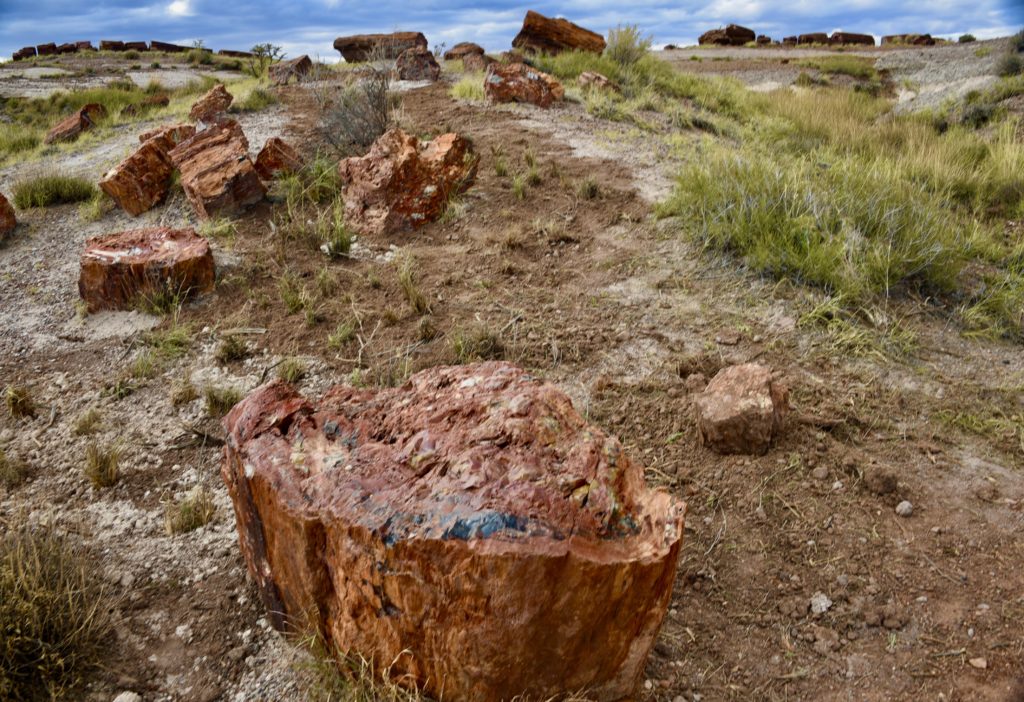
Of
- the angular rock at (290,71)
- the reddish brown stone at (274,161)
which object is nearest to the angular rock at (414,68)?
the angular rock at (290,71)

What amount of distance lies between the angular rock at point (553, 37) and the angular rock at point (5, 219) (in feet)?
33.8

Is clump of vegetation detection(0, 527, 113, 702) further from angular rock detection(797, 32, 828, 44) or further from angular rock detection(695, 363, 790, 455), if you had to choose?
angular rock detection(797, 32, 828, 44)

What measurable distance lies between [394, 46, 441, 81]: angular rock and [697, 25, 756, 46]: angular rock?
932 inches

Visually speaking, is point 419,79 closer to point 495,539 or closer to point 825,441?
point 825,441

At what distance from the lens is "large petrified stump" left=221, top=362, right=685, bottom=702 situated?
62.4 inches

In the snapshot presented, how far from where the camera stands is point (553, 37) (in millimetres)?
14453

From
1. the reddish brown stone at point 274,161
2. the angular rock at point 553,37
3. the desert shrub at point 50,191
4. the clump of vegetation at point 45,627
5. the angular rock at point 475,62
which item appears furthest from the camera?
the angular rock at point 553,37

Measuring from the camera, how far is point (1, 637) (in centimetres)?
203

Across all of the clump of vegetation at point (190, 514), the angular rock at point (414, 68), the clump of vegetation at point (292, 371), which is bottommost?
the clump of vegetation at point (190, 514)

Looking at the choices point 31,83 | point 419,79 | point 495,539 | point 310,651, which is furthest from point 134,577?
point 31,83

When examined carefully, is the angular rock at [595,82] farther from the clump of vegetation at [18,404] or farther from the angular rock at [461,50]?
the clump of vegetation at [18,404]

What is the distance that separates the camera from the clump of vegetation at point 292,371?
12.4 feet

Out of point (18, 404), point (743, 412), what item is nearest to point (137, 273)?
point (18, 404)

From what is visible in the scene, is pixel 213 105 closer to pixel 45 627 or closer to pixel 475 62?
pixel 475 62
